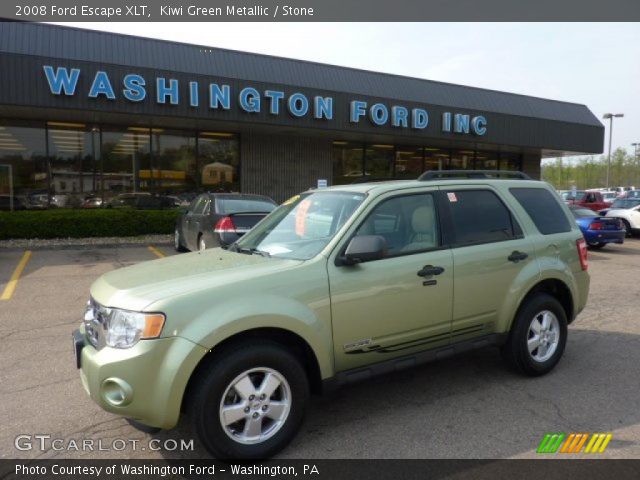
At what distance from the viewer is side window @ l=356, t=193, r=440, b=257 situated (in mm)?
3822

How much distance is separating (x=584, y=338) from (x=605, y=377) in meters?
1.32

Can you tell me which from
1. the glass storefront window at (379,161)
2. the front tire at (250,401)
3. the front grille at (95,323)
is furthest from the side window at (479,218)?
the glass storefront window at (379,161)

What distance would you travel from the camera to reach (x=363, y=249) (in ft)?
11.1

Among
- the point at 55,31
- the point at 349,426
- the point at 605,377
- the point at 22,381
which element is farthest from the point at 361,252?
the point at 55,31

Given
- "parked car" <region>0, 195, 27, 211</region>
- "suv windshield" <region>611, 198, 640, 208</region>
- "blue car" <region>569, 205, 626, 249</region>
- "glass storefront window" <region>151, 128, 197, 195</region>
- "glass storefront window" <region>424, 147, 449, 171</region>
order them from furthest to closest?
"glass storefront window" <region>424, 147, 449, 171</region> < "suv windshield" <region>611, 198, 640, 208</region> < "glass storefront window" <region>151, 128, 197, 195</region> < "parked car" <region>0, 195, 27, 211</region> < "blue car" <region>569, 205, 626, 249</region>

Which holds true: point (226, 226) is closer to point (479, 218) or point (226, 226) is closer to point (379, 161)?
point (479, 218)

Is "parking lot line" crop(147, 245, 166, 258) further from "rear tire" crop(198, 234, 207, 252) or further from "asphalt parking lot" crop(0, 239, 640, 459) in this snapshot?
"asphalt parking lot" crop(0, 239, 640, 459)

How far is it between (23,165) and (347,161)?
11.4m

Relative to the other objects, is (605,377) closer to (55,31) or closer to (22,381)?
(22,381)

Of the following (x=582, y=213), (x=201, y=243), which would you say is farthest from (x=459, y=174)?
(x=582, y=213)

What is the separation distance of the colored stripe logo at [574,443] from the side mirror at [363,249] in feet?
5.51

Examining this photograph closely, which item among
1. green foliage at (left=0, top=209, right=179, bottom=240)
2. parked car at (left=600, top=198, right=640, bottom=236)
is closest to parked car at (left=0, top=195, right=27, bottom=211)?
green foliage at (left=0, top=209, right=179, bottom=240)

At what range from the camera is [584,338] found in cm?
572

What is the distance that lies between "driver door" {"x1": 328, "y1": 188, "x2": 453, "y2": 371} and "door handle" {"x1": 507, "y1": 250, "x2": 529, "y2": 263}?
0.69 meters
